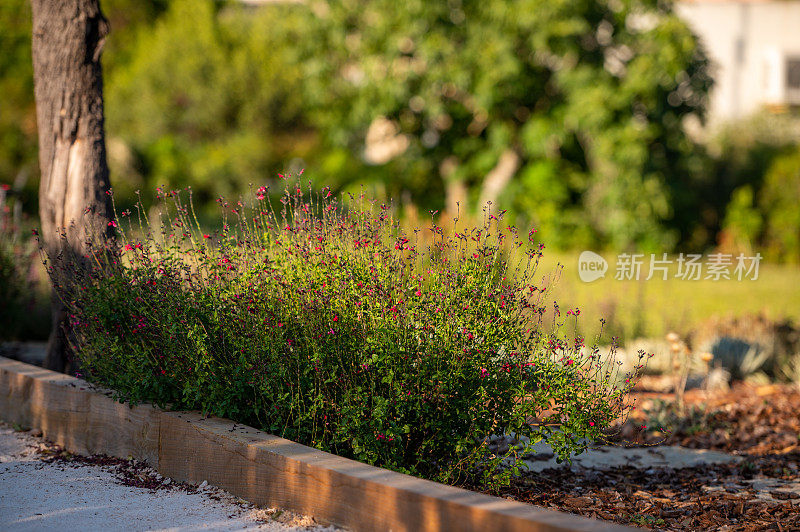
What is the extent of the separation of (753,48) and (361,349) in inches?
826

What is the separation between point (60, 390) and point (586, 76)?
1115cm

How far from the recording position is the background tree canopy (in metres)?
13.7

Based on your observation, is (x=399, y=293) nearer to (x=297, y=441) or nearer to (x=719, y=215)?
(x=297, y=441)

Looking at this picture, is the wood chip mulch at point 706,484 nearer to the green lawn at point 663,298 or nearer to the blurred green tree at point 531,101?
the green lawn at point 663,298

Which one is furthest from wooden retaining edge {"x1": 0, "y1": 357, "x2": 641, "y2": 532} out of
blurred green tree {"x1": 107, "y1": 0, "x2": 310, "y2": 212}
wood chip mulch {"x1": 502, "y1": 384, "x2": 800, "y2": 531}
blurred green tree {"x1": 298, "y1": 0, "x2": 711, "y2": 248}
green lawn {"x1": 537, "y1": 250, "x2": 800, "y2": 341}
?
blurred green tree {"x1": 107, "y1": 0, "x2": 310, "y2": 212}

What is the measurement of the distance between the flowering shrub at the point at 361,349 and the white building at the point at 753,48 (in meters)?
19.4

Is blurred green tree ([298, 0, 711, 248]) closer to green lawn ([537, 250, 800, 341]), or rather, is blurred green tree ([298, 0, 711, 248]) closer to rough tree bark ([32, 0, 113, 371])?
green lawn ([537, 250, 800, 341])

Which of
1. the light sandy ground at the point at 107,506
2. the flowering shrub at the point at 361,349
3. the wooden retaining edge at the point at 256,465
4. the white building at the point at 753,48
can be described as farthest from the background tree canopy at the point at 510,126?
the light sandy ground at the point at 107,506

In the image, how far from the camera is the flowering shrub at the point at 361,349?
3584 mm

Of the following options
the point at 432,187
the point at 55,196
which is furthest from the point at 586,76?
the point at 55,196

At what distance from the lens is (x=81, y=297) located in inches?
175

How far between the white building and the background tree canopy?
393 centimetres

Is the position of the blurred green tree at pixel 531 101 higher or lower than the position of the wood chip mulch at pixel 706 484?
higher

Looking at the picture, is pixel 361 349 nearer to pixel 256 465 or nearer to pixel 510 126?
pixel 256 465
